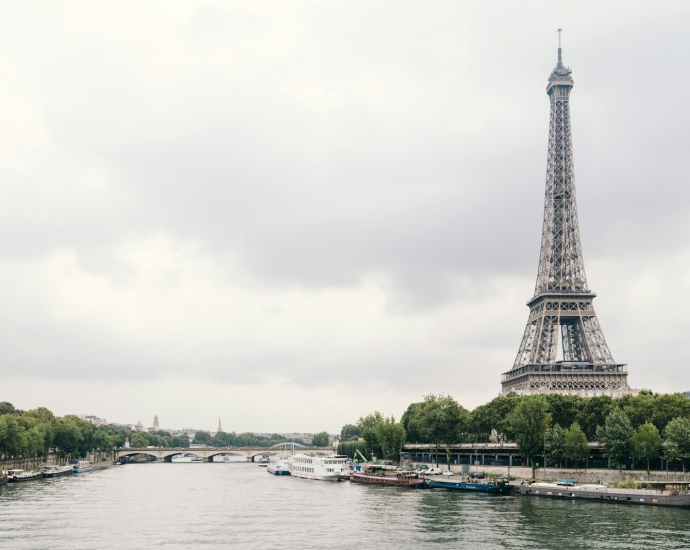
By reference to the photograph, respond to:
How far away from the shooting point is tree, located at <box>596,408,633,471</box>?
317ft

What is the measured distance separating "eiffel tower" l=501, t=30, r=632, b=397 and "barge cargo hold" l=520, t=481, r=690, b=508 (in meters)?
49.5

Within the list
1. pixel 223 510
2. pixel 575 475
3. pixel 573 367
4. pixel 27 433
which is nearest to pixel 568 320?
pixel 573 367

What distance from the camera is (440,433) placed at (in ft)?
443

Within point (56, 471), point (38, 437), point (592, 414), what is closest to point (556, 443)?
point (592, 414)

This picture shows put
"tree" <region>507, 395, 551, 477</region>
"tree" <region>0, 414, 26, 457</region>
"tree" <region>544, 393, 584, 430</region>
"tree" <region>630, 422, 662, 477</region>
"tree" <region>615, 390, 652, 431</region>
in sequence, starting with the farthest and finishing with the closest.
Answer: "tree" <region>0, 414, 26, 457</region> < "tree" <region>544, 393, 584, 430</region> < "tree" <region>507, 395, 551, 477</region> < "tree" <region>615, 390, 652, 431</region> < "tree" <region>630, 422, 662, 477</region>

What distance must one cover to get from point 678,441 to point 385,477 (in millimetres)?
50982

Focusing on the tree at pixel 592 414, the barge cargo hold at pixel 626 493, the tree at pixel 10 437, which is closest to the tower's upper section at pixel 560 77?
the tree at pixel 592 414

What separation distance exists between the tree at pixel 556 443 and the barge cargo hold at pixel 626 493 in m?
9.47

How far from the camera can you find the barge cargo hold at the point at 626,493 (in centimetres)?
7859

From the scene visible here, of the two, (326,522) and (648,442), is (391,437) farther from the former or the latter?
(326,522)

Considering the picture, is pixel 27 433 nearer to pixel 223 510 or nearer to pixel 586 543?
pixel 223 510

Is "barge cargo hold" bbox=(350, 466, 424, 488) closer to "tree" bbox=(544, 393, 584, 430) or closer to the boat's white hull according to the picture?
the boat's white hull

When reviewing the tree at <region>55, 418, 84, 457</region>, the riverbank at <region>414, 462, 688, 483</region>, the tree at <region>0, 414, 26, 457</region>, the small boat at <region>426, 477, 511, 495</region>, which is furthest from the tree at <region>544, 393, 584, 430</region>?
the tree at <region>55, 418, 84, 457</region>

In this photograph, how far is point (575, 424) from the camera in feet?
344
